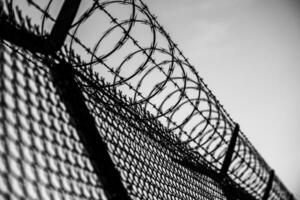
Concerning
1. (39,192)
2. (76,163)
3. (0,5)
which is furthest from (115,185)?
(0,5)

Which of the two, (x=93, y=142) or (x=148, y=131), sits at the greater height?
(x=148, y=131)

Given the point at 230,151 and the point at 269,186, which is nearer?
the point at 230,151

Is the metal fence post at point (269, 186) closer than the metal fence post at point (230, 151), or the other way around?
the metal fence post at point (230, 151)

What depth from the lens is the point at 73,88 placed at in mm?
1481

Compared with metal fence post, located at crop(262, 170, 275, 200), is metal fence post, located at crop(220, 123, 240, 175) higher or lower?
higher

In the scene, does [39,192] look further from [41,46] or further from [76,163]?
[41,46]

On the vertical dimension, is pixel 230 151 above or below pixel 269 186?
above

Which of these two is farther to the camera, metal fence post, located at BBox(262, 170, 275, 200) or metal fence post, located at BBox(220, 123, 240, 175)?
metal fence post, located at BBox(262, 170, 275, 200)

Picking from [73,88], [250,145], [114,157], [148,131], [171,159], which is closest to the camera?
[73,88]

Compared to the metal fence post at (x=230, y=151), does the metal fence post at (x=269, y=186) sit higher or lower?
lower

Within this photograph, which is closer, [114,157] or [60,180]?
[60,180]

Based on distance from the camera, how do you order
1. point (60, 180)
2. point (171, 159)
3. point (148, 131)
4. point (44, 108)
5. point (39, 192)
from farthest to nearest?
point (171, 159), point (148, 131), point (44, 108), point (60, 180), point (39, 192)

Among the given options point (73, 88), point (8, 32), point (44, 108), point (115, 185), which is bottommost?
point (115, 185)

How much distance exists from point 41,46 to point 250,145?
10.9 ft
